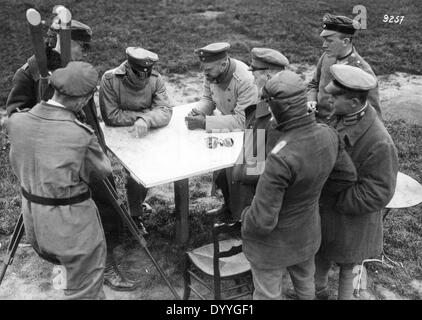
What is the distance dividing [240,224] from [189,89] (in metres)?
5.28

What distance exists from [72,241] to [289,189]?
1.49 m

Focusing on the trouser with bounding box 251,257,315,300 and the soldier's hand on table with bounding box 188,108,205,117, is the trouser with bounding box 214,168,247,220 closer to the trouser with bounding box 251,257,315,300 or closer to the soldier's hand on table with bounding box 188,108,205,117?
the soldier's hand on table with bounding box 188,108,205,117

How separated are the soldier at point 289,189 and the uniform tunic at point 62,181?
1074 millimetres

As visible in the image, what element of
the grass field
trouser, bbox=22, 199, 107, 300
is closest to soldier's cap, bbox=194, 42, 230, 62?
the grass field

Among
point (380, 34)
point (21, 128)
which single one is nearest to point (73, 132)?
point (21, 128)

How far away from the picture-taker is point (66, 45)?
10.7 feet

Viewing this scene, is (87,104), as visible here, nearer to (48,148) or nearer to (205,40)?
(48,148)

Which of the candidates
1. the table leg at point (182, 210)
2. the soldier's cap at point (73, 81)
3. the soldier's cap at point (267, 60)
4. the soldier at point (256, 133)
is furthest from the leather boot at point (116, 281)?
the soldier's cap at point (267, 60)

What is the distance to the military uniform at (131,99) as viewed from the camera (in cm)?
453

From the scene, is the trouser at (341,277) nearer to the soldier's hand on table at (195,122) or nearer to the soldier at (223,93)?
the soldier at (223,93)

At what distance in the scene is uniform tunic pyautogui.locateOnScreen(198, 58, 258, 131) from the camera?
15.0 ft

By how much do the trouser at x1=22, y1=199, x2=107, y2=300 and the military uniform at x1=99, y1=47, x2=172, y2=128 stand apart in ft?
4.89

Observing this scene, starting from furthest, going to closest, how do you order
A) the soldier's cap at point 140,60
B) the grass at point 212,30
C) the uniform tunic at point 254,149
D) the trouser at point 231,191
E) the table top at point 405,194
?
the grass at point 212,30 → the trouser at point 231,191 → the soldier's cap at point 140,60 → the table top at point 405,194 → the uniform tunic at point 254,149

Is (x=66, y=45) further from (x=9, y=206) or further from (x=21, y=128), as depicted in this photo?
(x=9, y=206)
